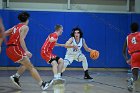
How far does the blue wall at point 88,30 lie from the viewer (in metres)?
15.1

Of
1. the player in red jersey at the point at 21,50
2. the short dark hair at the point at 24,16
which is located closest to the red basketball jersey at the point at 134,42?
the player in red jersey at the point at 21,50

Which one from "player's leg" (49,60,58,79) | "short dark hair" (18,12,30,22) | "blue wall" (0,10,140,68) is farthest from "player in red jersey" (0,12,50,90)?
"blue wall" (0,10,140,68)

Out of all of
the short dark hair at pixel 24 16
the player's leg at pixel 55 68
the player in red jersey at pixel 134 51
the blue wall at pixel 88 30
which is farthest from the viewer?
the blue wall at pixel 88 30

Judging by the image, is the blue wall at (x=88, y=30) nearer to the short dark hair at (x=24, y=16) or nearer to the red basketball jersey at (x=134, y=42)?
the short dark hair at (x=24, y=16)

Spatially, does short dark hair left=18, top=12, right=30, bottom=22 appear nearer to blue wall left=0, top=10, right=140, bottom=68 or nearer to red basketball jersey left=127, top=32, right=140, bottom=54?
red basketball jersey left=127, top=32, right=140, bottom=54

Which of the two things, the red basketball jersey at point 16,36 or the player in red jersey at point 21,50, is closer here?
the player in red jersey at point 21,50

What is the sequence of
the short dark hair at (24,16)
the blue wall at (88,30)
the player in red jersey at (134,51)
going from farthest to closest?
the blue wall at (88,30) → the short dark hair at (24,16) → the player in red jersey at (134,51)

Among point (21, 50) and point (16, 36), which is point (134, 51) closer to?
point (21, 50)

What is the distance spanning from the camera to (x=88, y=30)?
50.4 ft

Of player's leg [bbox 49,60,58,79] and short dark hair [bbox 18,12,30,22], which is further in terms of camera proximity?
player's leg [bbox 49,60,58,79]

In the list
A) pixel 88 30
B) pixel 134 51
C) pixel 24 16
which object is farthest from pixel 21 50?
pixel 88 30

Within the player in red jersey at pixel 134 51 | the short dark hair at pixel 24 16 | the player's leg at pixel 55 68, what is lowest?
the player's leg at pixel 55 68

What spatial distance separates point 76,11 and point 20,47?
282 inches

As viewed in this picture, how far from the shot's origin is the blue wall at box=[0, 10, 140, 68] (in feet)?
49.5
